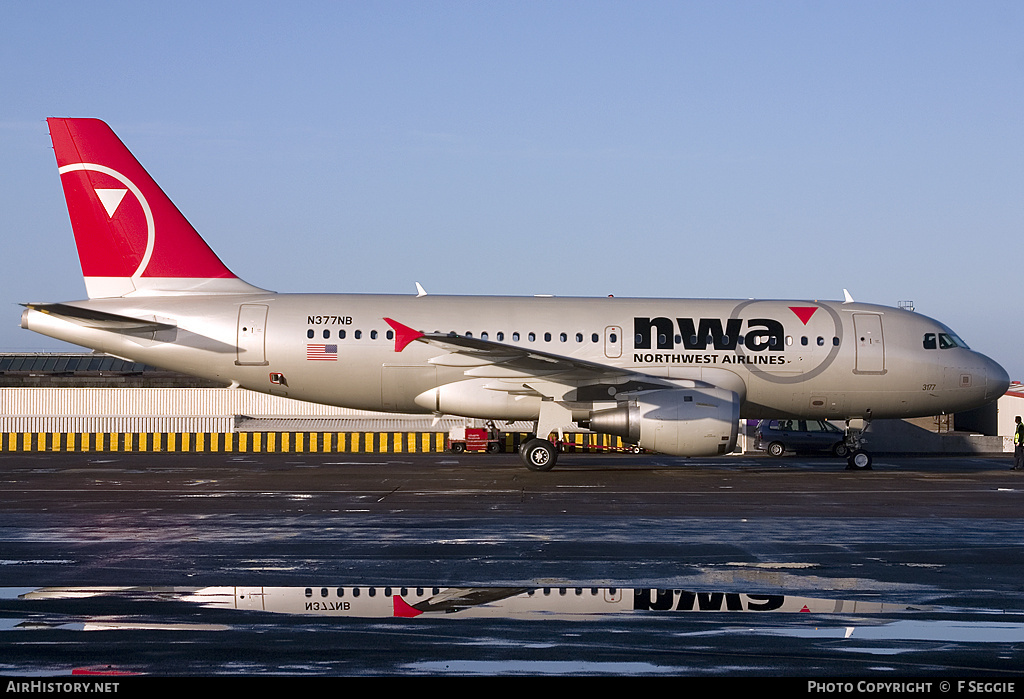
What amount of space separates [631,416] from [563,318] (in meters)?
3.69

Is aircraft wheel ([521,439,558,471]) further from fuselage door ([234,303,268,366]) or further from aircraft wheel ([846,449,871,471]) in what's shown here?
aircraft wheel ([846,449,871,471])

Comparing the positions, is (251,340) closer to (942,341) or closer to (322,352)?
(322,352)

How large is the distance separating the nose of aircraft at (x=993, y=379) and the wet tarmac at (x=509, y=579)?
6299 millimetres

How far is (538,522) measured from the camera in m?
14.5

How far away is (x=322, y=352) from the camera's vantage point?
24.0 meters

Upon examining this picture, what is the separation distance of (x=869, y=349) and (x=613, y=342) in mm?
6687

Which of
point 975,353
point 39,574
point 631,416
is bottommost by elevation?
point 39,574

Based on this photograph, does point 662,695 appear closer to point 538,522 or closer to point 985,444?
point 538,522

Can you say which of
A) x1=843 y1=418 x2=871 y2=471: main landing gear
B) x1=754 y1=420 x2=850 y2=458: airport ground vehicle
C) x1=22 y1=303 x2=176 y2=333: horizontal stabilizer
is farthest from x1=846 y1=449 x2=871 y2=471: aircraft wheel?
x1=22 y1=303 x2=176 y2=333: horizontal stabilizer

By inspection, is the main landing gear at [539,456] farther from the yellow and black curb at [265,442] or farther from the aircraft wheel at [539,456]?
the yellow and black curb at [265,442]

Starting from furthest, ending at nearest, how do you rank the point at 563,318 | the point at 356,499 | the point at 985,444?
the point at 985,444 < the point at 563,318 < the point at 356,499

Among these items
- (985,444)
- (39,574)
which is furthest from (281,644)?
(985,444)

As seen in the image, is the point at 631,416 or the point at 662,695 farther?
the point at 631,416

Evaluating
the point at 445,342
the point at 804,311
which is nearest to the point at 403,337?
the point at 445,342
